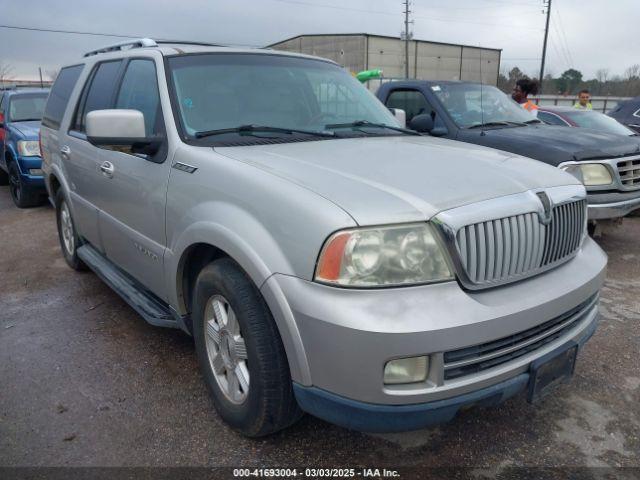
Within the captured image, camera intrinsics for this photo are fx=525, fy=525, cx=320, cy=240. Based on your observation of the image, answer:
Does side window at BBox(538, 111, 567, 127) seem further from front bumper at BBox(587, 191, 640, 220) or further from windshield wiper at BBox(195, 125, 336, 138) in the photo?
windshield wiper at BBox(195, 125, 336, 138)

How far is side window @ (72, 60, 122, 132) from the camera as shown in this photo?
377 cm

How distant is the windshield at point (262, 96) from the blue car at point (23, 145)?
5.68 metres

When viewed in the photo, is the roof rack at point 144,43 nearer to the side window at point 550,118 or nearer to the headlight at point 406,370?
the headlight at point 406,370

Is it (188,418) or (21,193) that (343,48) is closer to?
(21,193)

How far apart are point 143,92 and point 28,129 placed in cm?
585

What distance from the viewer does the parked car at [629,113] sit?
34.6ft

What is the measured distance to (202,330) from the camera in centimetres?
267

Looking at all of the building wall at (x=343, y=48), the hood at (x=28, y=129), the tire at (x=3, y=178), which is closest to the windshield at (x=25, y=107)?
the hood at (x=28, y=129)

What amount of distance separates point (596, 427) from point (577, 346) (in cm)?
57

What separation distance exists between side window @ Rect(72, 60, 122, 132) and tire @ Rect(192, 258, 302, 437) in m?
1.96

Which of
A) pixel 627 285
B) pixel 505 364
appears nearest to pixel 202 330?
pixel 505 364

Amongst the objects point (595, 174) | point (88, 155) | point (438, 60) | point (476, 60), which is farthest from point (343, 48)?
point (88, 155)

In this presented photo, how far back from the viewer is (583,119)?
27.5ft

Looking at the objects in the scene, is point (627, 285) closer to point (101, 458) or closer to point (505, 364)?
point (505, 364)
